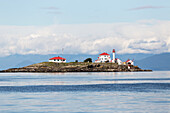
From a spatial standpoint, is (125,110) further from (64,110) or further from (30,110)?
(30,110)

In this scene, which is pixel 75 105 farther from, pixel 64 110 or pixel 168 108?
pixel 168 108

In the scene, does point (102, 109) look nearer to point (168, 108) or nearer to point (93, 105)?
point (93, 105)

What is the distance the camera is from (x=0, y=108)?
38.1 metres

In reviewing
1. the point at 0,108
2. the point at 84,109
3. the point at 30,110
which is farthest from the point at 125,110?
the point at 0,108

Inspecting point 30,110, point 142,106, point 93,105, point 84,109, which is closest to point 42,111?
point 30,110

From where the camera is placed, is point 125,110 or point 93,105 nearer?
point 125,110

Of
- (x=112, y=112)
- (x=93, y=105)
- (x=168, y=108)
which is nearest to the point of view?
(x=112, y=112)

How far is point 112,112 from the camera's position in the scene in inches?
1367

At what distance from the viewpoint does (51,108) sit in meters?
38.1

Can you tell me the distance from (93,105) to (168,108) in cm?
850

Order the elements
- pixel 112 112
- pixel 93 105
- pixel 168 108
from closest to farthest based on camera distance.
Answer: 1. pixel 112 112
2. pixel 168 108
3. pixel 93 105

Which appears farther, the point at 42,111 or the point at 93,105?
the point at 93,105

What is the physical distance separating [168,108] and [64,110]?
36.3 ft

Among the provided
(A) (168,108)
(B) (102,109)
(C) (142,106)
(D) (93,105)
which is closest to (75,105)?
(D) (93,105)
